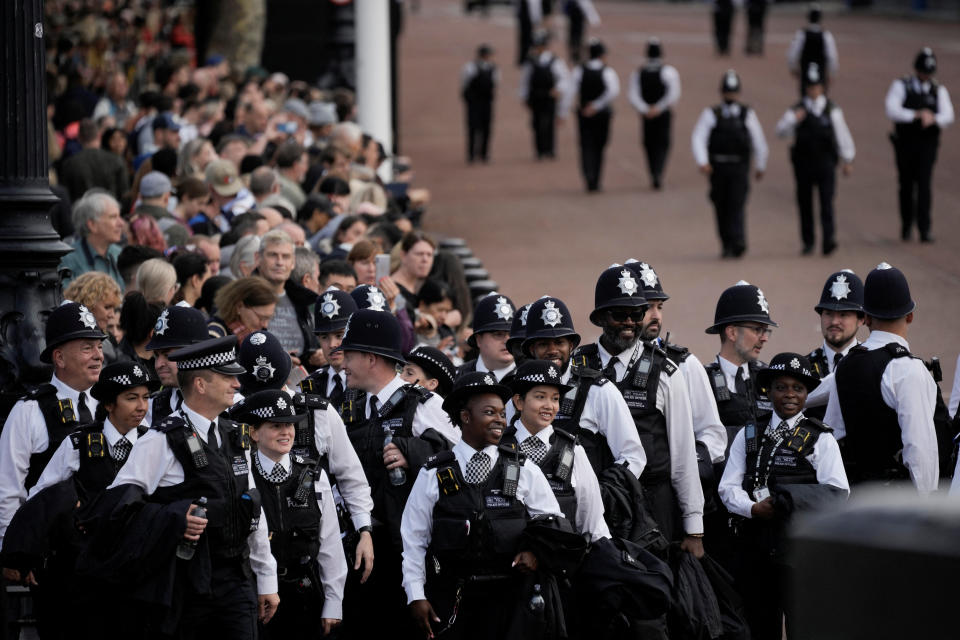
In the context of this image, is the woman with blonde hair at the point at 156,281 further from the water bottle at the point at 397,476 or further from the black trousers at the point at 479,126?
the black trousers at the point at 479,126

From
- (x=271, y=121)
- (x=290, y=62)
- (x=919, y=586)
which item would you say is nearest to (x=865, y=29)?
(x=290, y=62)

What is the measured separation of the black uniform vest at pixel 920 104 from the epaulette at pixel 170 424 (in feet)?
46.7

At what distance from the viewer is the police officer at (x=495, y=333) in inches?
348

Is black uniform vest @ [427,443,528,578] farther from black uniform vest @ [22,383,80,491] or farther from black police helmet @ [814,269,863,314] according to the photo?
black police helmet @ [814,269,863,314]

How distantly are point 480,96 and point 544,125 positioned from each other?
1434 millimetres

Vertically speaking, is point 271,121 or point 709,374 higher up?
point 271,121

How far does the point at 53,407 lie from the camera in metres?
7.42

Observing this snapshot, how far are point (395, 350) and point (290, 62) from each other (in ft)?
82.8

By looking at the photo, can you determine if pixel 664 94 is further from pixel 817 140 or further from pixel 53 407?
pixel 53 407

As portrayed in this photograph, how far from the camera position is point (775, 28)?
4916cm

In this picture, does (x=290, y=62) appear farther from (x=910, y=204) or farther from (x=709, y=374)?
(x=709, y=374)

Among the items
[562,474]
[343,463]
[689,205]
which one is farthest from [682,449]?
[689,205]

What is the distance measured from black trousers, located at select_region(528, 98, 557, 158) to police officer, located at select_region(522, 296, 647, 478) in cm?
2067

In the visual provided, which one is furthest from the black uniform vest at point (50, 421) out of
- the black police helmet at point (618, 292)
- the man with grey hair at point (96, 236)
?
the man with grey hair at point (96, 236)
